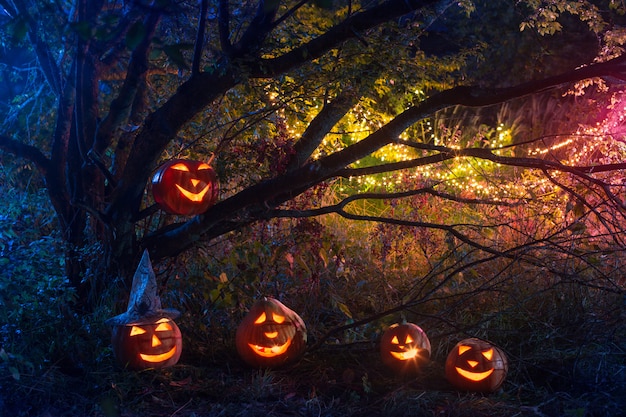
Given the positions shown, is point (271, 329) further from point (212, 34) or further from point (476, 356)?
point (212, 34)

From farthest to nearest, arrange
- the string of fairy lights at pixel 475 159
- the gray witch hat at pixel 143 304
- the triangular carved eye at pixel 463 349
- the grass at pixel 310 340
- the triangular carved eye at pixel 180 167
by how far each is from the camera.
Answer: the string of fairy lights at pixel 475 159, the triangular carved eye at pixel 180 167, the triangular carved eye at pixel 463 349, the gray witch hat at pixel 143 304, the grass at pixel 310 340

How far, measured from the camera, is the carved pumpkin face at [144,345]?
11.8 ft

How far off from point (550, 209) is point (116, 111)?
3.25m


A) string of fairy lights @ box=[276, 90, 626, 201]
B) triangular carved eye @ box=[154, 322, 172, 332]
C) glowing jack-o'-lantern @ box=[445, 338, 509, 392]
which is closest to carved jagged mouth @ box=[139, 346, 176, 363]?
triangular carved eye @ box=[154, 322, 172, 332]

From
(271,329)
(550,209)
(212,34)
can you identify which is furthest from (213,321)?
(550,209)

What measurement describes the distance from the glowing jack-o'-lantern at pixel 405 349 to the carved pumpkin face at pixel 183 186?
140cm

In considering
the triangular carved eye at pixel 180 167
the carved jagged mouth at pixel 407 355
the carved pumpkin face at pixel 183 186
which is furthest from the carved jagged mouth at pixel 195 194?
the carved jagged mouth at pixel 407 355

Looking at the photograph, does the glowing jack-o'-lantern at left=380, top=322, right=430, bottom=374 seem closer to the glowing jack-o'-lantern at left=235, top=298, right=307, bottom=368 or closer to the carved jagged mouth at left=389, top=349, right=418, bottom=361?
the carved jagged mouth at left=389, top=349, right=418, bottom=361

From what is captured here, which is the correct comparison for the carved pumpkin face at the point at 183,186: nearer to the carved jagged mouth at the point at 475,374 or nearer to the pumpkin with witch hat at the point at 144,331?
the pumpkin with witch hat at the point at 144,331

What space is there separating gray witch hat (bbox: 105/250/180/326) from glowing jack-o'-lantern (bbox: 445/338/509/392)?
1626 mm

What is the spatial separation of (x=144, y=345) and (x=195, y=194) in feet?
3.00

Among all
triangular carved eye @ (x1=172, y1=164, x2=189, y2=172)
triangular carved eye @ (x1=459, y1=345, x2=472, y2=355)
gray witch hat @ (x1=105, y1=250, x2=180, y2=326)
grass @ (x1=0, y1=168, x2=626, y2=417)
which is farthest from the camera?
triangular carved eye @ (x1=172, y1=164, x2=189, y2=172)

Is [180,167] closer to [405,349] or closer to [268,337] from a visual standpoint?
[268,337]

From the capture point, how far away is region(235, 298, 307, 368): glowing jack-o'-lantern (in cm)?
382
